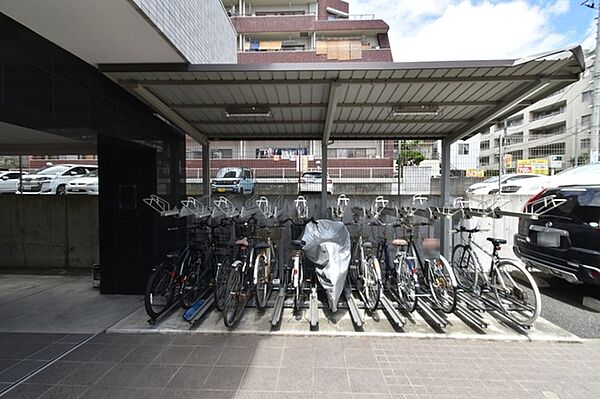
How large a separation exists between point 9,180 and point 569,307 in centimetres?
1174

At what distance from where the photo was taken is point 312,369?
109 inches

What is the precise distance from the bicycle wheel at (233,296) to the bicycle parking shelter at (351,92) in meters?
2.14

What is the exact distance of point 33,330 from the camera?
3.55 metres

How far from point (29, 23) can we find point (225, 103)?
211 centimetres

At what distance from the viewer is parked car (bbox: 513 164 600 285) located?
384cm

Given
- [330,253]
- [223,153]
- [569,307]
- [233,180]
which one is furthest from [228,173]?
[569,307]

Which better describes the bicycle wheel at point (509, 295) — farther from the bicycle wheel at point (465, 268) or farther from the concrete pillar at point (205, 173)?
the concrete pillar at point (205, 173)

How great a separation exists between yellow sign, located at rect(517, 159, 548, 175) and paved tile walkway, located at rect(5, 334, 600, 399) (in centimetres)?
892

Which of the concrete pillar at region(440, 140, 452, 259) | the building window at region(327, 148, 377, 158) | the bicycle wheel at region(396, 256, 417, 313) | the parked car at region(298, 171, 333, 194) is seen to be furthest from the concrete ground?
the building window at region(327, 148, 377, 158)

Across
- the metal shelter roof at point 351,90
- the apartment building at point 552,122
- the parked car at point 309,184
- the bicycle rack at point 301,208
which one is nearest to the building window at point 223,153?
the parked car at point 309,184

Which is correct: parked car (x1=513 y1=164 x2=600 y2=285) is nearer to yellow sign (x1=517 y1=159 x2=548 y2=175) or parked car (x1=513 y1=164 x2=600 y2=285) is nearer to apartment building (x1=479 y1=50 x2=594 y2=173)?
yellow sign (x1=517 y1=159 x2=548 y2=175)

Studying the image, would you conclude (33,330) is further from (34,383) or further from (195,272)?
(195,272)

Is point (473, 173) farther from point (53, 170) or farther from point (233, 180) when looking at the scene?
point (53, 170)

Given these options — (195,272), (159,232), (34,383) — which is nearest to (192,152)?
(159,232)
